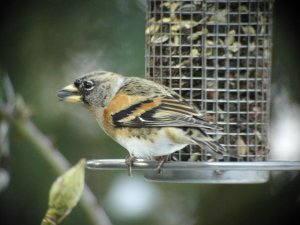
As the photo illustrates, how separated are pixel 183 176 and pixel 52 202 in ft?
3.49

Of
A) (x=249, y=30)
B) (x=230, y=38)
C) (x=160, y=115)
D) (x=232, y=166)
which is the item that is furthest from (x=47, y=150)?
(x=232, y=166)

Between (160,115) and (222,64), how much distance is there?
2.20ft

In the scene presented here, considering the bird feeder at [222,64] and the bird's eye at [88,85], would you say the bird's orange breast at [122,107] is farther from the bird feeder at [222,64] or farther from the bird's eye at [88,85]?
the bird feeder at [222,64]

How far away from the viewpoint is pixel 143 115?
6.89m

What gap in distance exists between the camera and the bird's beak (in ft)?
23.2

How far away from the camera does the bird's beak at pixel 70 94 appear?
23.2 feet

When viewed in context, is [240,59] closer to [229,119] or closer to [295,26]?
[229,119]

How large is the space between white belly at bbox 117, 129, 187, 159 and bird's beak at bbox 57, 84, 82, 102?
0.40 m

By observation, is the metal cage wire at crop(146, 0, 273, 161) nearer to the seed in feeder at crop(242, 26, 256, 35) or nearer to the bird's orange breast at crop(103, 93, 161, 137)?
the seed in feeder at crop(242, 26, 256, 35)

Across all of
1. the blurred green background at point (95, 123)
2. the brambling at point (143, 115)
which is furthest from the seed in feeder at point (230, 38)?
the blurred green background at point (95, 123)

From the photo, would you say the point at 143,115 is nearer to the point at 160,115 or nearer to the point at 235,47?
the point at 160,115

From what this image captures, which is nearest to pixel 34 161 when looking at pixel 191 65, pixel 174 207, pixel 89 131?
pixel 89 131

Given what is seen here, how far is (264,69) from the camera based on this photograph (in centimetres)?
733

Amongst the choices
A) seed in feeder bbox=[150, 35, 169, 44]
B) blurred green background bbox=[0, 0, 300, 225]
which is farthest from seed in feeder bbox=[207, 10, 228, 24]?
blurred green background bbox=[0, 0, 300, 225]
